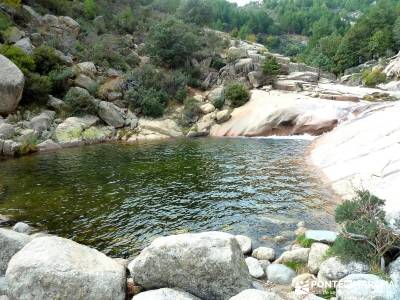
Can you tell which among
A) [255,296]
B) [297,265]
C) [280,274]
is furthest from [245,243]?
[255,296]

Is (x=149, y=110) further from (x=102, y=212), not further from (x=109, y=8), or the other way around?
(x=109, y=8)

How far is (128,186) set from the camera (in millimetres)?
21594

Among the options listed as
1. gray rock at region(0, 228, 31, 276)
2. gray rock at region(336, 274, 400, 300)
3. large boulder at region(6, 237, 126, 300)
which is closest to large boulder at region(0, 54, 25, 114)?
gray rock at region(0, 228, 31, 276)

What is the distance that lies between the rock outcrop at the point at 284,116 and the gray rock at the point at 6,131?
2288 centimetres

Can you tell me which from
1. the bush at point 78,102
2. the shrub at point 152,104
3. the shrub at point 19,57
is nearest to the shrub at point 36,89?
the shrub at point 19,57

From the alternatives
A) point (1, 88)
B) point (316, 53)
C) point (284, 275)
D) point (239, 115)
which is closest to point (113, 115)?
point (1, 88)

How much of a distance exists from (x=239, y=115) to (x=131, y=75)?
17.5 metres

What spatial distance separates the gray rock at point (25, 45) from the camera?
1752 inches

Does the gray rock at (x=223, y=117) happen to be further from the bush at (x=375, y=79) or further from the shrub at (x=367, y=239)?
the shrub at (x=367, y=239)

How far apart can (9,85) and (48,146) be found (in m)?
7.72

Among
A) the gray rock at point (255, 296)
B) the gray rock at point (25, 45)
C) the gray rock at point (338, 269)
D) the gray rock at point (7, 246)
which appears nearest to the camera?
the gray rock at point (255, 296)

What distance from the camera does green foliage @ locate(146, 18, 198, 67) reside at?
55.8m

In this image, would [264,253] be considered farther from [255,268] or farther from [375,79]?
[375,79]

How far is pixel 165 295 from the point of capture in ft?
26.9
